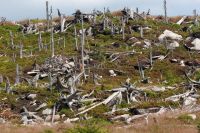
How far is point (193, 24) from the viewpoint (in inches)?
2835

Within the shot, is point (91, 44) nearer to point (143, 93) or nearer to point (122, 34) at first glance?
point (122, 34)

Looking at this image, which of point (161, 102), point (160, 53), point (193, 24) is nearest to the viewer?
point (161, 102)

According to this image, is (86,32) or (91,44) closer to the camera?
(91,44)

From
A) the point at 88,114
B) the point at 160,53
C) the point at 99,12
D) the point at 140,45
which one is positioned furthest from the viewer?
the point at 99,12

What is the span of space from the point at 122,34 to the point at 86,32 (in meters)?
4.66

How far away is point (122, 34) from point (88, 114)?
114ft

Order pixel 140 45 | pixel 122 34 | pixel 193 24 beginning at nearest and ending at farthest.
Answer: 1. pixel 140 45
2. pixel 122 34
3. pixel 193 24

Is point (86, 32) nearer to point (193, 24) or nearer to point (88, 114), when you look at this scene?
point (193, 24)

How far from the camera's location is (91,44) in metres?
61.2

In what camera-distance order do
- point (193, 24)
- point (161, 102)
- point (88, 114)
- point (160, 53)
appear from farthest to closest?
point (193, 24) < point (160, 53) < point (161, 102) < point (88, 114)

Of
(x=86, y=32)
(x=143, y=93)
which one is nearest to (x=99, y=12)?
(x=86, y=32)

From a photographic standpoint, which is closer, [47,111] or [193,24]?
[47,111]

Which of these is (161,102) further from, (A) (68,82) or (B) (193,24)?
(B) (193,24)

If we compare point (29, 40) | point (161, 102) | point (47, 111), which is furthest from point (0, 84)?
point (29, 40)
